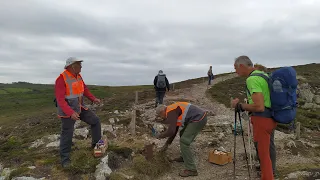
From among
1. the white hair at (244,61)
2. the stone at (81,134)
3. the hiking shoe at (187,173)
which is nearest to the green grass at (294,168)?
the hiking shoe at (187,173)

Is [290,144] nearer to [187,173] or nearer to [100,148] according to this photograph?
[187,173]

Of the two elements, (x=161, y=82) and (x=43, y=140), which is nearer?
(x=43, y=140)

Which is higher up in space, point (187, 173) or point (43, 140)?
point (43, 140)

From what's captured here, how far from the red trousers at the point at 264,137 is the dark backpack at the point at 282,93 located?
21 cm

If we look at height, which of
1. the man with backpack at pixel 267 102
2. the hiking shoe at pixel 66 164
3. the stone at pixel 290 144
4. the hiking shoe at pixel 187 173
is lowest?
the hiking shoe at pixel 187 173

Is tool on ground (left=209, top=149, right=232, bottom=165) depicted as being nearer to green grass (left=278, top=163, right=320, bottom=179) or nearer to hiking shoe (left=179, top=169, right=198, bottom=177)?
hiking shoe (left=179, top=169, right=198, bottom=177)

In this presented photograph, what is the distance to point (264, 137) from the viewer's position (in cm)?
620

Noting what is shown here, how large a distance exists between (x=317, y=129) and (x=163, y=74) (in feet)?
34.1

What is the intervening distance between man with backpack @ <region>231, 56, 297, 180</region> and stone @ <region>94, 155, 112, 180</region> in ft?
12.8

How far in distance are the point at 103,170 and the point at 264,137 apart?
4209 mm

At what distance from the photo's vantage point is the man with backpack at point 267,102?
19.6ft

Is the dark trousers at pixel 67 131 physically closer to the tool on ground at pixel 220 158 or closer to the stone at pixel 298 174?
the tool on ground at pixel 220 158

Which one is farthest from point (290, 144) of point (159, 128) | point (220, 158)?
point (159, 128)

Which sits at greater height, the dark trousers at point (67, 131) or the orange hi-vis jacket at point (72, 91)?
the orange hi-vis jacket at point (72, 91)
